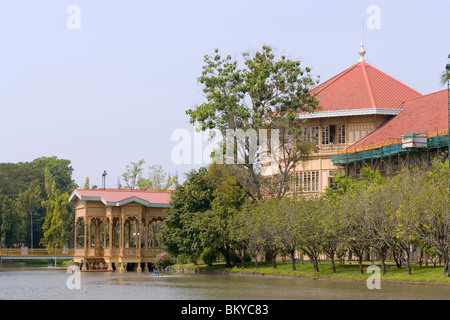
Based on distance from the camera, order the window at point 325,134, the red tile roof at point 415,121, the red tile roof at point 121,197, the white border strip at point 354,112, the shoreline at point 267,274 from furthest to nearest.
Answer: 1. the window at point 325,134
2. the white border strip at point 354,112
3. the red tile roof at point 121,197
4. the red tile roof at point 415,121
5. the shoreline at point 267,274

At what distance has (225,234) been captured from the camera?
4778cm

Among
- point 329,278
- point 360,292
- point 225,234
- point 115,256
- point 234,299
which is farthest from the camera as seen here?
point 115,256

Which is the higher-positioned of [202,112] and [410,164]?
[202,112]

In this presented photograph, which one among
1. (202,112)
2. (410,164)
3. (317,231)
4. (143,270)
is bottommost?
(143,270)

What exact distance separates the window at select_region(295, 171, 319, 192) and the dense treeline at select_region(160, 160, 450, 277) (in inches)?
298

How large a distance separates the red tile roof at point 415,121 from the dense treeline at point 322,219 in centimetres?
578

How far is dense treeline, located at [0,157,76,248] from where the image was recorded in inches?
3145

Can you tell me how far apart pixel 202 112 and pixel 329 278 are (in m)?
15.1

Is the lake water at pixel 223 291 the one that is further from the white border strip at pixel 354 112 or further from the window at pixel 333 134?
the window at pixel 333 134

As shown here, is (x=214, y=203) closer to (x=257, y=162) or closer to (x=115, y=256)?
(x=257, y=162)

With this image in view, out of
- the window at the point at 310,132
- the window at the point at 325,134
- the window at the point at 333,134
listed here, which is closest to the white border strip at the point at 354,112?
the window at the point at 333,134

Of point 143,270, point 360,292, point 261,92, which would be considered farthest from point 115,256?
point 360,292

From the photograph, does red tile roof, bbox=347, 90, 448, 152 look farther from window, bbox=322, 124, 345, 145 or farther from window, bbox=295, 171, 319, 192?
window, bbox=295, 171, 319, 192

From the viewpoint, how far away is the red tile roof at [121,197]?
51750mm
